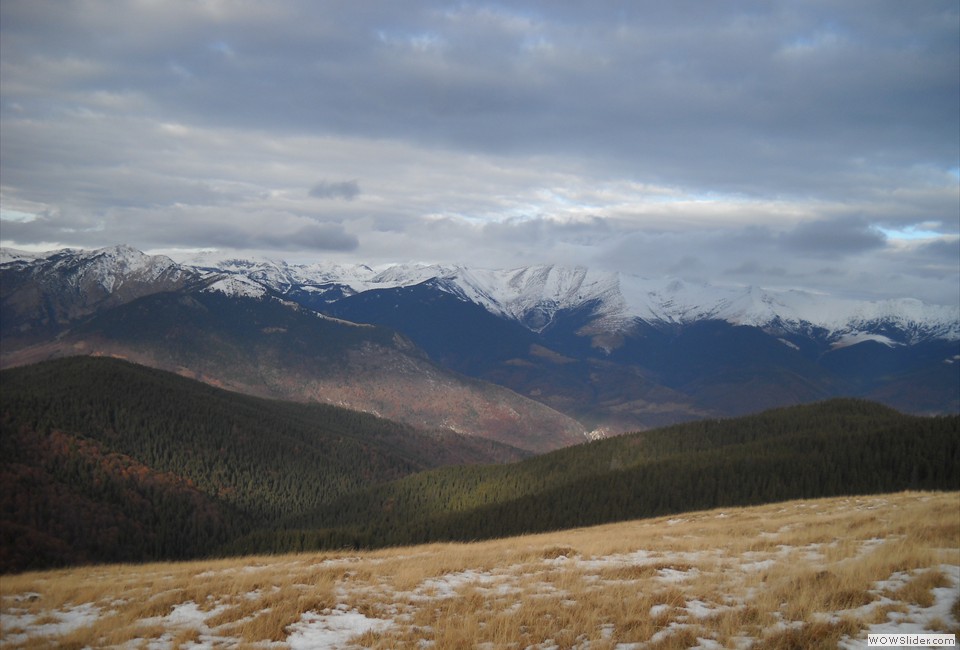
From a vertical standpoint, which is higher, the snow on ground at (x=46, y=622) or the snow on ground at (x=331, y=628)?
the snow on ground at (x=331, y=628)

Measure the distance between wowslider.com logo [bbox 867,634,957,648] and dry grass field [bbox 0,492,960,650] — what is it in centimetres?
37

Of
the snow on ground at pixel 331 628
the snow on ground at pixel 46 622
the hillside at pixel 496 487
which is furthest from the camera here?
the hillside at pixel 496 487

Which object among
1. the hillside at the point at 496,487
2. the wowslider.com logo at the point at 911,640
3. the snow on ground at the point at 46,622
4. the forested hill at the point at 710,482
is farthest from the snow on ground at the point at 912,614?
the forested hill at the point at 710,482

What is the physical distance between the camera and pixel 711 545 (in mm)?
32969

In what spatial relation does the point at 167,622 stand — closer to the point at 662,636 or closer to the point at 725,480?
the point at 662,636

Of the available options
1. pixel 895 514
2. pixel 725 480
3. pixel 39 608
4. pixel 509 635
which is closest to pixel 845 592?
pixel 509 635

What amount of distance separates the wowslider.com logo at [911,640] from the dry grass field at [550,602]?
0.37 meters

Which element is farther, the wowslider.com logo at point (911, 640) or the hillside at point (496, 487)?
the hillside at point (496, 487)

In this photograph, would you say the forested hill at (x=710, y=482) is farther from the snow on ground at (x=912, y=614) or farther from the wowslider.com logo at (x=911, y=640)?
the wowslider.com logo at (x=911, y=640)

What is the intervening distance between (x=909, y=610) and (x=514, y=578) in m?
14.3

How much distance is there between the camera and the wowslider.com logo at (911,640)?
14523 mm

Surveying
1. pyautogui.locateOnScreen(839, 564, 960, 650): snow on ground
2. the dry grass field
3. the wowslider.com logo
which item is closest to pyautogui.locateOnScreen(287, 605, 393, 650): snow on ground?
the dry grass field

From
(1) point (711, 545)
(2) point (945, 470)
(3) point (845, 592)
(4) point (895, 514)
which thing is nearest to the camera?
(3) point (845, 592)

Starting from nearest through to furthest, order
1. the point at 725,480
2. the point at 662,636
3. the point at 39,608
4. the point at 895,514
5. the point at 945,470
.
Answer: the point at 662,636 < the point at 39,608 < the point at 895,514 < the point at 945,470 < the point at 725,480
